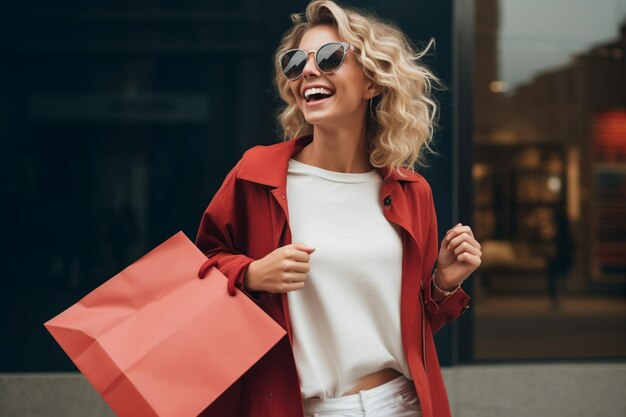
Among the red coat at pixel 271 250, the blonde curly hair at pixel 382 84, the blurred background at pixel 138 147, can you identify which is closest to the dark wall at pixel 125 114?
the blurred background at pixel 138 147

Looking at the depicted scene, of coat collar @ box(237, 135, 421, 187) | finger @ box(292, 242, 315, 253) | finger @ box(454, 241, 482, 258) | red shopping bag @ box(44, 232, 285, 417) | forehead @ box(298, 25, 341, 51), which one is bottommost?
red shopping bag @ box(44, 232, 285, 417)

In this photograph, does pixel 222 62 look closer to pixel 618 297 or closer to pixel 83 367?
pixel 83 367

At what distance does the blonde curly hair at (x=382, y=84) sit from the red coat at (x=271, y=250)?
0.30ft

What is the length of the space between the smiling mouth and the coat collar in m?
0.19

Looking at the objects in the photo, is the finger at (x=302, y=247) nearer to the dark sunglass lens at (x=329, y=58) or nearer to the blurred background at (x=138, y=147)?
the dark sunglass lens at (x=329, y=58)

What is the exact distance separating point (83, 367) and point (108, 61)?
3.50 meters

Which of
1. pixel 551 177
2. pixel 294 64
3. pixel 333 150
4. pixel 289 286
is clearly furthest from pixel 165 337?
pixel 551 177

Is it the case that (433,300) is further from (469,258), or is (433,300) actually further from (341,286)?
(341,286)

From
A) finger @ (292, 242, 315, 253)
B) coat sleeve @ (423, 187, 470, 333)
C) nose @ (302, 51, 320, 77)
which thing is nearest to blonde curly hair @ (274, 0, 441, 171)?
nose @ (302, 51, 320, 77)

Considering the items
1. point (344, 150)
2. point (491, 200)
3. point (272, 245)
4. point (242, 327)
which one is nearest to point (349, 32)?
point (344, 150)

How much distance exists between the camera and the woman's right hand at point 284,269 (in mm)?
2010

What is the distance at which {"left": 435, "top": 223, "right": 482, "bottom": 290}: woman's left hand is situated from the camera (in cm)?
230

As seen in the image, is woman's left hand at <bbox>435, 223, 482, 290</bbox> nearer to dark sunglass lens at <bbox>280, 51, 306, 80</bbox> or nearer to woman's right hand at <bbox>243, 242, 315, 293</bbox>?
woman's right hand at <bbox>243, 242, 315, 293</bbox>

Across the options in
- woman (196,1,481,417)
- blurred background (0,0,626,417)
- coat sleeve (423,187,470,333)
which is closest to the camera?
woman (196,1,481,417)
